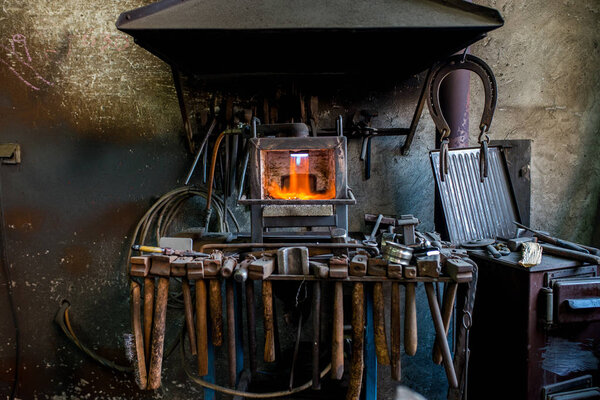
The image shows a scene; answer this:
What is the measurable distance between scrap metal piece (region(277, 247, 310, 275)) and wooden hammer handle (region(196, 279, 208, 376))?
0.33 metres

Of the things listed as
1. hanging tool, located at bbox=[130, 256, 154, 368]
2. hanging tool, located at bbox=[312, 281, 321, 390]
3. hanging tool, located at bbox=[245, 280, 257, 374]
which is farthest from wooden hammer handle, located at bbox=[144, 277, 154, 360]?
hanging tool, located at bbox=[312, 281, 321, 390]

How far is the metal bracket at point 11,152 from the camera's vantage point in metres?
2.38

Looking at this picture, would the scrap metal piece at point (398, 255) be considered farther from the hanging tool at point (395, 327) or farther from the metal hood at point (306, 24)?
the metal hood at point (306, 24)

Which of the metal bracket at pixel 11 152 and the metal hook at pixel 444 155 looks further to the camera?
the metal bracket at pixel 11 152

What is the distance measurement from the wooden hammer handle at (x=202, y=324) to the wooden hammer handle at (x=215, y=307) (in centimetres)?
3

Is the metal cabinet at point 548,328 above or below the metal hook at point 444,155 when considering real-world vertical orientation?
below

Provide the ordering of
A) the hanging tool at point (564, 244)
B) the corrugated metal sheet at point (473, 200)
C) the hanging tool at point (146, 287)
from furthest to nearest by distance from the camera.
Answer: the corrugated metal sheet at point (473, 200) < the hanging tool at point (564, 244) < the hanging tool at point (146, 287)

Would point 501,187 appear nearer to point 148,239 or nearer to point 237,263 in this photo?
point 237,263

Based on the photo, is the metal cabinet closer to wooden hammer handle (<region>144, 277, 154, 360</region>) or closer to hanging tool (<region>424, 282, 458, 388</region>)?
hanging tool (<region>424, 282, 458, 388</region>)

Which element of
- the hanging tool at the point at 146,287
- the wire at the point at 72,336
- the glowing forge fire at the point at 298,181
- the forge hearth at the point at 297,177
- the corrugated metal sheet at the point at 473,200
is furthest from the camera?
the wire at the point at 72,336

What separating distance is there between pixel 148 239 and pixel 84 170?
2.22 ft

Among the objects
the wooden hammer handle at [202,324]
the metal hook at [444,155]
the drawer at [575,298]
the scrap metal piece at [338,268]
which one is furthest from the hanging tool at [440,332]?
the wooden hammer handle at [202,324]

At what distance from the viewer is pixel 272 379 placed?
1794mm

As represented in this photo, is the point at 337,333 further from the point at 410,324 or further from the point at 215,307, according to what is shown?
the point at 215,307
